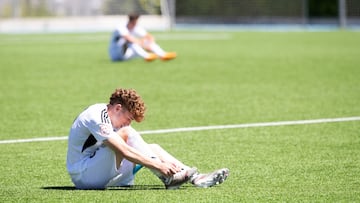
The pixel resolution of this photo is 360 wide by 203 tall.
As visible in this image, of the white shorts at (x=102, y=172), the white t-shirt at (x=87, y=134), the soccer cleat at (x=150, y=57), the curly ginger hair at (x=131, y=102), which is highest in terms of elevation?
the curly ginger hair at (x=131, y=102)

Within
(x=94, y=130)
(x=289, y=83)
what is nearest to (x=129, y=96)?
(x=94, y=130)

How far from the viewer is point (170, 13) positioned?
45.3 meters

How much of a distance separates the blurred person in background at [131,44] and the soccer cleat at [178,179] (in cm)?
1570

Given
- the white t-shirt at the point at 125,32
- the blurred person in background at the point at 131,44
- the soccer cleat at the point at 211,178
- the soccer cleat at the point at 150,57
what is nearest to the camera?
the soccer cleat at the point at 211,178

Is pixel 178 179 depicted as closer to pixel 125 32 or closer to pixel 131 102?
pixel 131 102

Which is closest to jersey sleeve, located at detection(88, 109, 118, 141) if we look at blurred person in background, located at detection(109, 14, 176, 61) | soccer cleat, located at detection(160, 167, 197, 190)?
soccer cleat, located at detection(160, 167, 197, 190)

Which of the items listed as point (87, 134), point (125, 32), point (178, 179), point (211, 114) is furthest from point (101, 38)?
point (178, 179)

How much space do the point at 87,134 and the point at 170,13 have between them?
123ft

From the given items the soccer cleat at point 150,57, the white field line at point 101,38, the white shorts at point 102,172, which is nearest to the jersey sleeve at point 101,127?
the white shorts at point 102,172

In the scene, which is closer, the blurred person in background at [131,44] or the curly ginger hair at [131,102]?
the curly ginger hair at [131,102]

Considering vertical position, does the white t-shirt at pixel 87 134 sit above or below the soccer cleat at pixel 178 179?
above

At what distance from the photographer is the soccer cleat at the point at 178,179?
816 centimetres

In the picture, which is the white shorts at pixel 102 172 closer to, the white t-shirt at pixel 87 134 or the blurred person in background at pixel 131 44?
the white t-shirt at pixel 87 134

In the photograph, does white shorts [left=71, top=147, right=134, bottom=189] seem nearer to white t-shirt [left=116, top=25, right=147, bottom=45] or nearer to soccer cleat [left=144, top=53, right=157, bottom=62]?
white t-shirt [left=116, top=25, right=147, bottom=45]
